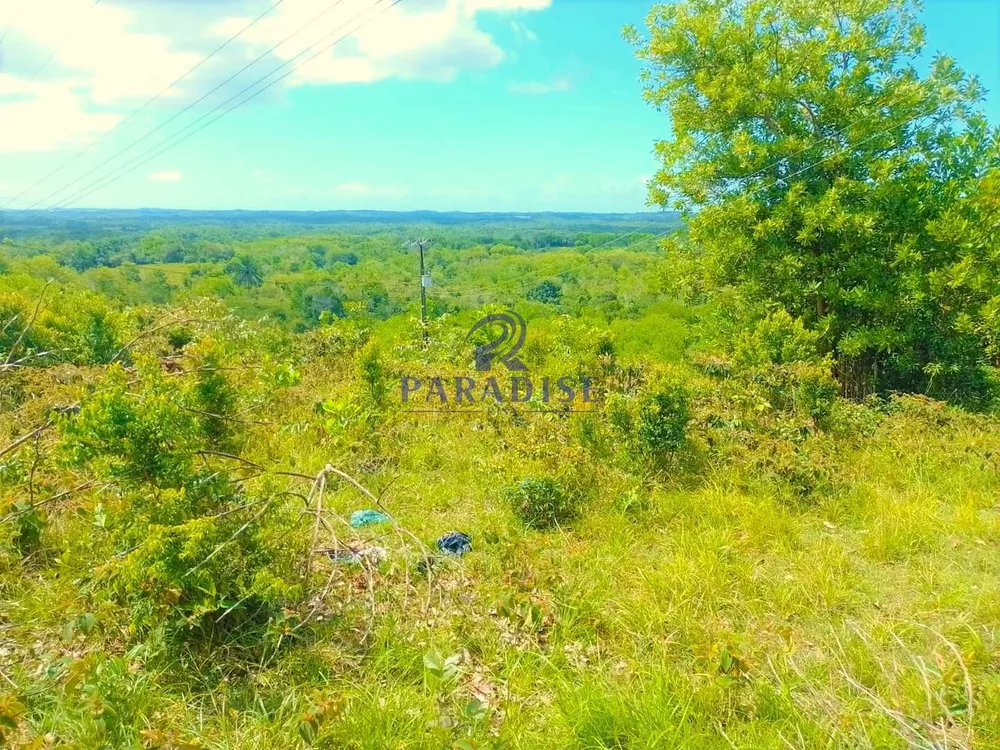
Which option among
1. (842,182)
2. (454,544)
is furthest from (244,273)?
(454,544)

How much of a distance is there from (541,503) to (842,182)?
549 cm

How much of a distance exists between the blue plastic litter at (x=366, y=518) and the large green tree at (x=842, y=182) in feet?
17.9

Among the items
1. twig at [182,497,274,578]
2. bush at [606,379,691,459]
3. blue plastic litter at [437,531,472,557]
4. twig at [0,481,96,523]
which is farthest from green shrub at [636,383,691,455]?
twig at [0,481,96,523]

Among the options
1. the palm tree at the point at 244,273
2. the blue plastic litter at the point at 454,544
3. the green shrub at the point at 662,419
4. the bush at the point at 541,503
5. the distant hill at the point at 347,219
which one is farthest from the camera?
the distant hill at the point at 347,219

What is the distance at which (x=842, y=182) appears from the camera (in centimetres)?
708

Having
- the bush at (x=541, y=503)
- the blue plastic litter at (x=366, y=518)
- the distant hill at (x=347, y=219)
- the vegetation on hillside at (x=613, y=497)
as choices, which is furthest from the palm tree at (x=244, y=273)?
the bush at (x=541, y=503)

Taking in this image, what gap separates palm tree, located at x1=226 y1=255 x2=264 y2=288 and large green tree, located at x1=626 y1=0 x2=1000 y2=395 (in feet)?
92.2

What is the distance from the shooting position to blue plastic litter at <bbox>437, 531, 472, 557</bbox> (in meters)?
3.40

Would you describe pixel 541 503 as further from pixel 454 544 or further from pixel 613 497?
pixel 454 544

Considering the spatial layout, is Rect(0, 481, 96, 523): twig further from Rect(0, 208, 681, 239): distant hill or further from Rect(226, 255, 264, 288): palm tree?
Rect(0, 208, 681, 239): distant hill

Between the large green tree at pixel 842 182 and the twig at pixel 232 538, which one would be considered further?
the large green tree at pixel 842 182

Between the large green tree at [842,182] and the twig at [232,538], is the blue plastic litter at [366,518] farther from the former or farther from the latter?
the large green tree at [842,182]

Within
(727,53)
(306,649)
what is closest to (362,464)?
(306,649)

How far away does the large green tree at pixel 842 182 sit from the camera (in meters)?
6.79
